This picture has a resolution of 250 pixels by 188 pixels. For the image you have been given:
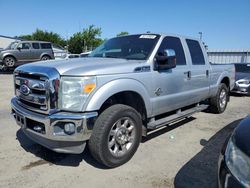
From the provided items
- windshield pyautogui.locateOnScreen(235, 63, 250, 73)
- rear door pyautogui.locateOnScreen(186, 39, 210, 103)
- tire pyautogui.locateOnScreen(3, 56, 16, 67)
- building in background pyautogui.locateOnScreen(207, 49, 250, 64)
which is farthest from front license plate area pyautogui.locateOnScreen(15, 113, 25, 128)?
building in background pyautogui.locateOnScreen(207, 49, 250, 64)

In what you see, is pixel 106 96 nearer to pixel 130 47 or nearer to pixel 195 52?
pixel 130 47

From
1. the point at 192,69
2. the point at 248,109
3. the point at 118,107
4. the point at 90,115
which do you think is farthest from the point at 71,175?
the point at 248,109

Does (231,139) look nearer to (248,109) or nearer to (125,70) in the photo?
(125,70)

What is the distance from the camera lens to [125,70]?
3662 mm

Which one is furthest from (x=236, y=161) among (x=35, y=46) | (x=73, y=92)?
(x=35, y=46)

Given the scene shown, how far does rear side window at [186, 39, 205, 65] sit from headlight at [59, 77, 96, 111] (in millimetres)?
3043

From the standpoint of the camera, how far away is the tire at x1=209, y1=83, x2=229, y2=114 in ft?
22.0

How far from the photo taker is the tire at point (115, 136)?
3.35 meters

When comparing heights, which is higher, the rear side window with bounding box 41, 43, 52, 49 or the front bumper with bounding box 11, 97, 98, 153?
the rear side window with bounding box 41, 43, 52, 49

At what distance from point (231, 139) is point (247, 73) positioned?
10.2 metres

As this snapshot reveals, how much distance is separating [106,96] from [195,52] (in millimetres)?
3113

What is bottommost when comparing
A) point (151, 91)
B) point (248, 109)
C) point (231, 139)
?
point (248, 109)

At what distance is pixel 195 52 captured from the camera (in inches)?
223

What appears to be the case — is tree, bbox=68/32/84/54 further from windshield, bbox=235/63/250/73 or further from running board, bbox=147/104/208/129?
running board, bbox=147/104/208/129
